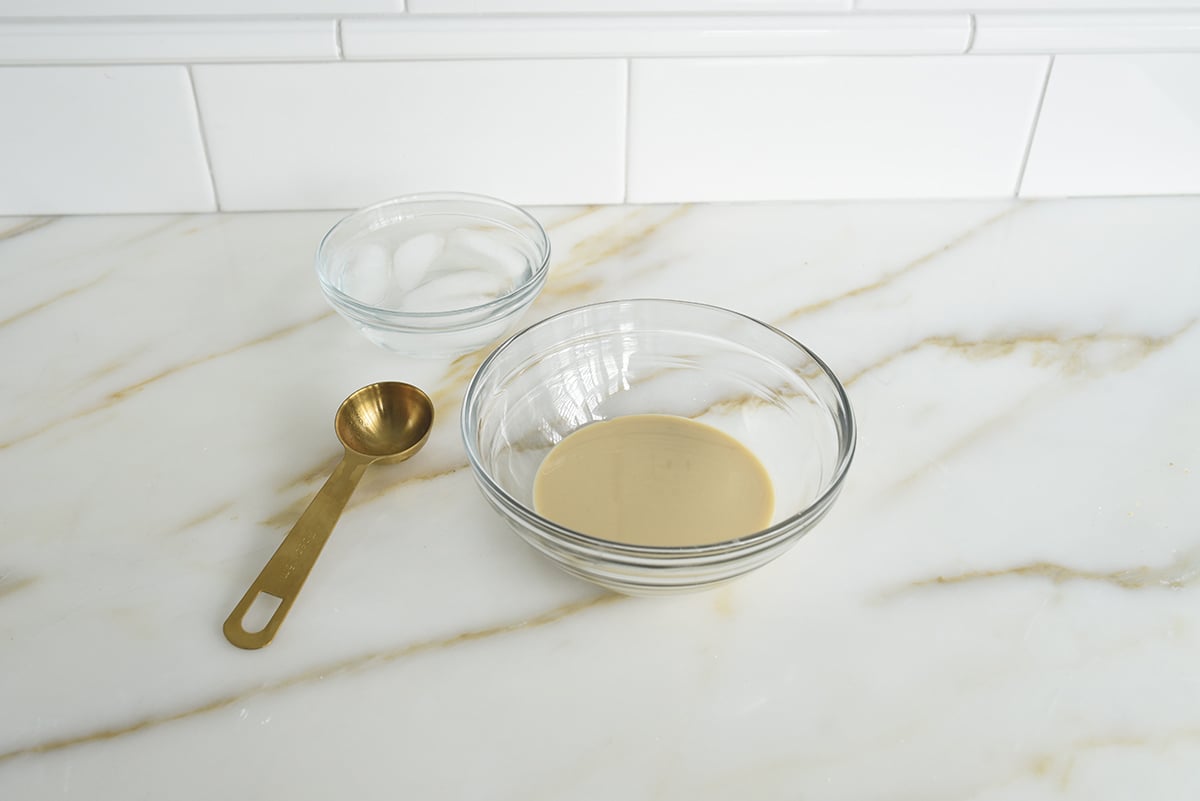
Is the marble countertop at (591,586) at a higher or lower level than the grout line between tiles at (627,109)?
lower

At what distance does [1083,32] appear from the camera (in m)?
0.88

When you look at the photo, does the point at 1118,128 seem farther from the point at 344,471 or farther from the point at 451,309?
the point at 344,471

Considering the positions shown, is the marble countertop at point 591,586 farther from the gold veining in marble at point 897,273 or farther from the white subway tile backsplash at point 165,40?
the white subway tile backsplash at point 165,40

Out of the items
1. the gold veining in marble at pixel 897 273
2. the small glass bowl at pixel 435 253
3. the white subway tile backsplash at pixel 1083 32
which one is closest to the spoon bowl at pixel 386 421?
the small glass bowl at pixel 435 253

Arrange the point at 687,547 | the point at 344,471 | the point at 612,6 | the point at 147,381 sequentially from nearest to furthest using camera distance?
the point at 687,547 → the point at 344,471 → the point at 147,381 → the point at 612,6

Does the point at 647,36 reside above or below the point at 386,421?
above

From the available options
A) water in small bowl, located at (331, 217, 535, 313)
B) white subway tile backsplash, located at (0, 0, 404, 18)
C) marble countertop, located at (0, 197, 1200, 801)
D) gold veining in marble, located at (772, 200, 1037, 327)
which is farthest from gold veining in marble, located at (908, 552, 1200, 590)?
white subway tile backsplash, located at (0, 0, 404, 18)

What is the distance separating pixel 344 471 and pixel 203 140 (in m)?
0.43

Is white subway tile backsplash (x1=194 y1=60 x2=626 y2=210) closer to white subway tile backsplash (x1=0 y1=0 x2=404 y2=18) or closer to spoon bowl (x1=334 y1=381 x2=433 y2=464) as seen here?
white subway tile backsplash (x1=0 y1=0 x2=404 y2=18)

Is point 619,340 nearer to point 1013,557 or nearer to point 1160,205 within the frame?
point 1013,557

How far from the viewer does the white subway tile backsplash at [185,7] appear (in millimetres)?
823

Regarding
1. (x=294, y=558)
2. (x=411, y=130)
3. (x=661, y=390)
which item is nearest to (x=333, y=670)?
(x=294, y=558)

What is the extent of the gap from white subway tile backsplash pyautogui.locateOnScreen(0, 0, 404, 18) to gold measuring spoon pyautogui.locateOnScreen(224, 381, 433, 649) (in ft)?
1.18

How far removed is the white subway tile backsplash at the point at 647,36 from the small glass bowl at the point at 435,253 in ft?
0.43
